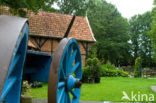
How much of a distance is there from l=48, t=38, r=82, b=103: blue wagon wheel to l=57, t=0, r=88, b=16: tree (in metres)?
18.8

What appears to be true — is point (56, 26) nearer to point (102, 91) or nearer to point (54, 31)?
point (54, 31)

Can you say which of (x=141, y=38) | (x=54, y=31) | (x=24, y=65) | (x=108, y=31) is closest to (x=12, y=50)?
(x=24, y=65)

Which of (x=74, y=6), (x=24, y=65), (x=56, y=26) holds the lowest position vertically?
(x=24, y=65)

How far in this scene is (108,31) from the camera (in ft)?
122

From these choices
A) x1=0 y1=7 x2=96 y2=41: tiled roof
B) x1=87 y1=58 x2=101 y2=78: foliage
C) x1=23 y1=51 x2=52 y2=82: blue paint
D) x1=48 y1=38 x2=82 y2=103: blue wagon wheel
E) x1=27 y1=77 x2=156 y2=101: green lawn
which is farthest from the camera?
x1=0 y1=7 x2=96 y2=41: tiled roof

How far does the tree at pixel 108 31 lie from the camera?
35.0 metres

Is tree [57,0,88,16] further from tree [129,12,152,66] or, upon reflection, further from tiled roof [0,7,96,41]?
tree [129,12,152,66]

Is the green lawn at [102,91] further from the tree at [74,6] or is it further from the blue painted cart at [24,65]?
the tree at [74,6]

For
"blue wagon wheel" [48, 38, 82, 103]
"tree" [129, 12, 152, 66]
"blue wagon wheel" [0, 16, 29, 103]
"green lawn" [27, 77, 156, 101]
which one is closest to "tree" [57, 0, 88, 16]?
"green lawn" [27, 77, 156, 101]

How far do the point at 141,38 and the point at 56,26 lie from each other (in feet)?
101

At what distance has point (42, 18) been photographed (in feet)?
56.5

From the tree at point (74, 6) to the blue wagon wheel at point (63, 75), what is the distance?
740 inches

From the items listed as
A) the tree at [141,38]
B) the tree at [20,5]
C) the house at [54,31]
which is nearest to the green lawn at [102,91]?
the tree at [20,5]

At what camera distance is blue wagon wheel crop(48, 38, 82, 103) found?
2.20 metres
